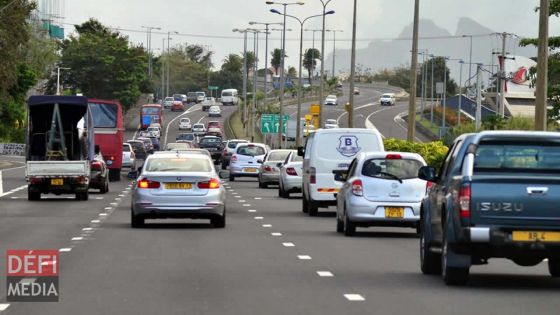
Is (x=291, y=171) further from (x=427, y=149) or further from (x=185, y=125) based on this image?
(x=185, y=125)

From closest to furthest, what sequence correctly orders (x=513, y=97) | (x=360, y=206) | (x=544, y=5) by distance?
(x=360, y=206)
(x=544, y=5)
(x=513, y=97)

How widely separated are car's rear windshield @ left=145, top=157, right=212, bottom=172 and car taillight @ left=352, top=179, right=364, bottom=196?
3156 mm

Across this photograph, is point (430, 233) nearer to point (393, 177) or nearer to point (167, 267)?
point (167, 267)

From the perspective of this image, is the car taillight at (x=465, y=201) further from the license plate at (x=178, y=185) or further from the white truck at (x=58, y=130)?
the white truck at (x=58, y=130)

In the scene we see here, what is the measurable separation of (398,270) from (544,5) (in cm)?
1564

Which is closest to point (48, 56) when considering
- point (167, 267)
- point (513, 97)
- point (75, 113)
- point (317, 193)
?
point (513, 97)

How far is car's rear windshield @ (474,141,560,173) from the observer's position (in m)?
17.1

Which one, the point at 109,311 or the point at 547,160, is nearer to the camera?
the point at 109,311

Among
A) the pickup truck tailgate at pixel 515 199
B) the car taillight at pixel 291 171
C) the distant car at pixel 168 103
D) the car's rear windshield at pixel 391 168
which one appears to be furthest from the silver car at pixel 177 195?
the distant car at pixel 168 103

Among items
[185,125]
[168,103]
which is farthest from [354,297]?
[168,103]

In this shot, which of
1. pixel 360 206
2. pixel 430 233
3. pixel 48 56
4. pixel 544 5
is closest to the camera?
pixel 430 233

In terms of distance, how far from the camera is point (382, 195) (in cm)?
2733

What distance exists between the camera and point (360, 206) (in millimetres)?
27078

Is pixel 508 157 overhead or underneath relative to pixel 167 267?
overhead
